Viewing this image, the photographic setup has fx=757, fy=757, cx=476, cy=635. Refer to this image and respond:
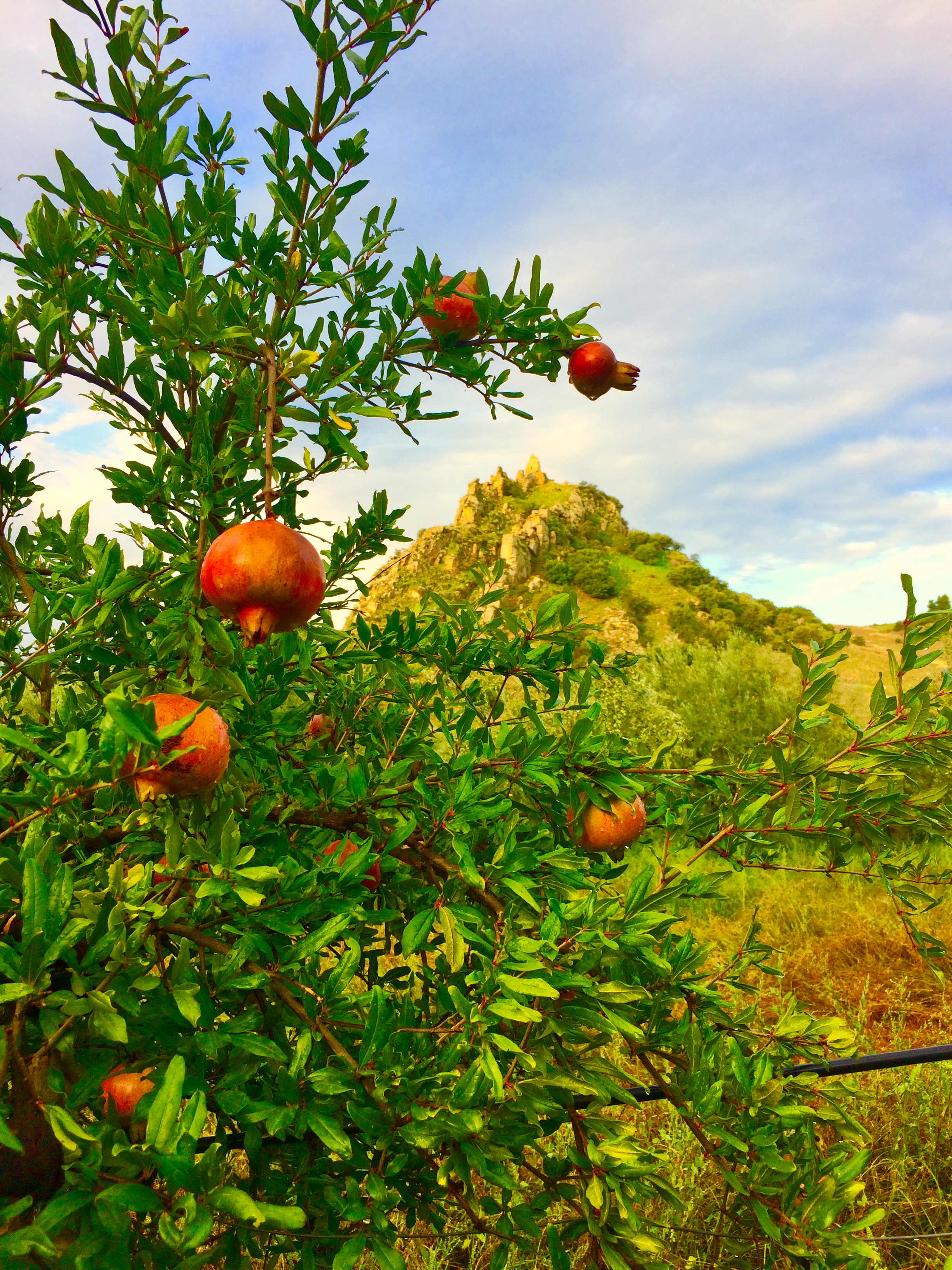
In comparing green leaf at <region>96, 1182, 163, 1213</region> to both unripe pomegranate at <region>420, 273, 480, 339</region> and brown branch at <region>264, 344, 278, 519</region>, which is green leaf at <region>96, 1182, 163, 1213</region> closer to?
brown branch at <region>264, 344, 278, 519</region>

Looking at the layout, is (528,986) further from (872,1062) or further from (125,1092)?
(872,1062)

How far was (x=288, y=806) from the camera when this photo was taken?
4.29 feet

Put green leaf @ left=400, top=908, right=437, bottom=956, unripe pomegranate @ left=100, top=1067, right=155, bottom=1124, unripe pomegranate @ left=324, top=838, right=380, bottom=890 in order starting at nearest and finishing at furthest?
unripe pomegranate @ left=100, top=1067, right=155, bottom=1124 → green leaf @ left=400, top=908, right=437, bottom=956 → unripe pomegranate @ left=324, top=838, right=380, bottom=890

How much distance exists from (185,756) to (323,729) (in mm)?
899

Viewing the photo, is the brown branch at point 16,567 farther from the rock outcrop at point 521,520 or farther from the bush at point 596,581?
the bush at point 596,581

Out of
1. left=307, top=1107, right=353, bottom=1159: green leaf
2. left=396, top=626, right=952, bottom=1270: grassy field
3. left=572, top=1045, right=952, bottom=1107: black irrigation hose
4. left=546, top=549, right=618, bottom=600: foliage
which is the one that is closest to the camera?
left=307, top=1107, right=353, bottom=1159: green leaf

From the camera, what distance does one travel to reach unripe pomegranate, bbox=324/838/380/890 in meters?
1.17

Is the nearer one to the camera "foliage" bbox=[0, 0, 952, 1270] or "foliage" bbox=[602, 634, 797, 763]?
"foliage" bbox=[0, 0, 952, 1270]

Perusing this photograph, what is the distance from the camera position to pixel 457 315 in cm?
136

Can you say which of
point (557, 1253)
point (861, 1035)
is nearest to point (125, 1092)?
point (557, 1253)

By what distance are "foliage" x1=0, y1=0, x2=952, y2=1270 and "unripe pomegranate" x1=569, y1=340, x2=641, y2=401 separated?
0.05 m

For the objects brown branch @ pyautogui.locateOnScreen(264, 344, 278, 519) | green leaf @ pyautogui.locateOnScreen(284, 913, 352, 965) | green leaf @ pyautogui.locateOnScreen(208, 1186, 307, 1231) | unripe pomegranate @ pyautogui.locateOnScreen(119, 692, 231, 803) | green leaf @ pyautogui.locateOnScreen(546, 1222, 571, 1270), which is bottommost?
green leaf @ pyautogui.locateOnScreen(546, 1222, 571, 1270)

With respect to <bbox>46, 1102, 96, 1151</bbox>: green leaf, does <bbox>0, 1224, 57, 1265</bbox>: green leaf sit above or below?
below

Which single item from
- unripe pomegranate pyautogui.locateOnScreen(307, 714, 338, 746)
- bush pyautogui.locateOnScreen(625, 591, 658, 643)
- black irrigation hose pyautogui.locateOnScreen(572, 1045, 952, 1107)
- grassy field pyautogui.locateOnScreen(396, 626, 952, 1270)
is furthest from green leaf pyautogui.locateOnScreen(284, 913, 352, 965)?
bush pyautogui.locateOnScreen(625, 591, 658, 643)
